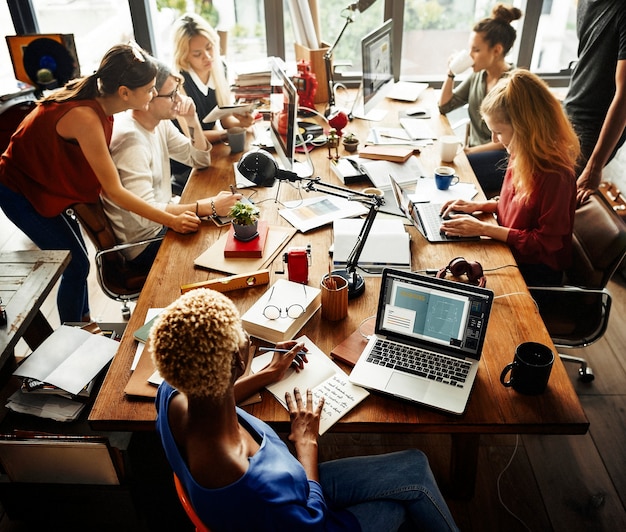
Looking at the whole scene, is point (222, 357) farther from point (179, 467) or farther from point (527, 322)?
point (527, 322)

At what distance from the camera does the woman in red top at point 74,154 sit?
2.27 m

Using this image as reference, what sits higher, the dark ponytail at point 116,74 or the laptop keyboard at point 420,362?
the dark ponytail at point 116,74

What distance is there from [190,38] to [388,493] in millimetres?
2700

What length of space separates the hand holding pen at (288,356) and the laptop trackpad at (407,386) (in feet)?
0.84

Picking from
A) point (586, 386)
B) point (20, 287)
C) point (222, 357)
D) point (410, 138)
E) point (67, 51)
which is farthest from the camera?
point (67, 51)

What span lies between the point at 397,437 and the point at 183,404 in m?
1.36

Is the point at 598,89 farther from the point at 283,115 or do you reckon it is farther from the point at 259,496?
the point at 259,496

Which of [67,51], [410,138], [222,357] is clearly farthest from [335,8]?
[222,357]

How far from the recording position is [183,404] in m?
1.22

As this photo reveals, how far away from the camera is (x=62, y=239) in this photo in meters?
2.57

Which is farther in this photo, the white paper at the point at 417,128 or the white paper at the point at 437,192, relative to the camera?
the white paper at the point at 417,128

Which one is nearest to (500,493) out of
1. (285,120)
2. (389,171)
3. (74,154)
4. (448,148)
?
(389,171)

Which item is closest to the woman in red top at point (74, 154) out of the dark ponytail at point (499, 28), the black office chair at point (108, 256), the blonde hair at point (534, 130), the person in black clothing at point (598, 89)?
the black office chair at point (108, 256)

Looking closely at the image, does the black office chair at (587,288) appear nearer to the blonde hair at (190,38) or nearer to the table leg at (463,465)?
the table leg at (463,465)
